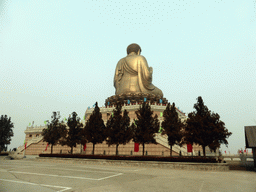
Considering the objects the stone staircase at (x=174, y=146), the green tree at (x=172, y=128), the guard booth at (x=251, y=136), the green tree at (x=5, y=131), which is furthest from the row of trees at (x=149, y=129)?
the green tree at (x=5, y=131)

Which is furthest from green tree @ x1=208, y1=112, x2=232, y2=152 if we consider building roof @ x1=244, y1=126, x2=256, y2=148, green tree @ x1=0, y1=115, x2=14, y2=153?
green tree @ x1=0, y1=115, x2=14, y2=153

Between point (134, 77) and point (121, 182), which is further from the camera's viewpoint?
point (134, 77)

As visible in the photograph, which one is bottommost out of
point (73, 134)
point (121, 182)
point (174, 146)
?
point (121, 182)

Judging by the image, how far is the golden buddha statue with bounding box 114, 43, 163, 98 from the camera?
52906 mm

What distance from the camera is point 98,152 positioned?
28688 mm

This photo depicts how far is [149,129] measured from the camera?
22.2 m

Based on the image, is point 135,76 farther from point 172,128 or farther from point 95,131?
point 172,128

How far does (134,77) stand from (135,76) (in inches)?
16.8

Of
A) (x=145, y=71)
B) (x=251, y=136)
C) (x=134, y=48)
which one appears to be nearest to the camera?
(x=251, y=136)

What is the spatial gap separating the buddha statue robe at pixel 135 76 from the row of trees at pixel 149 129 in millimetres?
27305

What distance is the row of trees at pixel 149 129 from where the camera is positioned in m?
18.5

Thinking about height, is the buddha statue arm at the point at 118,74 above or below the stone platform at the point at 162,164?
above

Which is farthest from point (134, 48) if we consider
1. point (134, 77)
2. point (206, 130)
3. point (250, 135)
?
point (250, 135)

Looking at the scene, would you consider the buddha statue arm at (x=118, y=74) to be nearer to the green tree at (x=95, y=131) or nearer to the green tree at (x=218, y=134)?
the green tree at (x=95, y=131)
